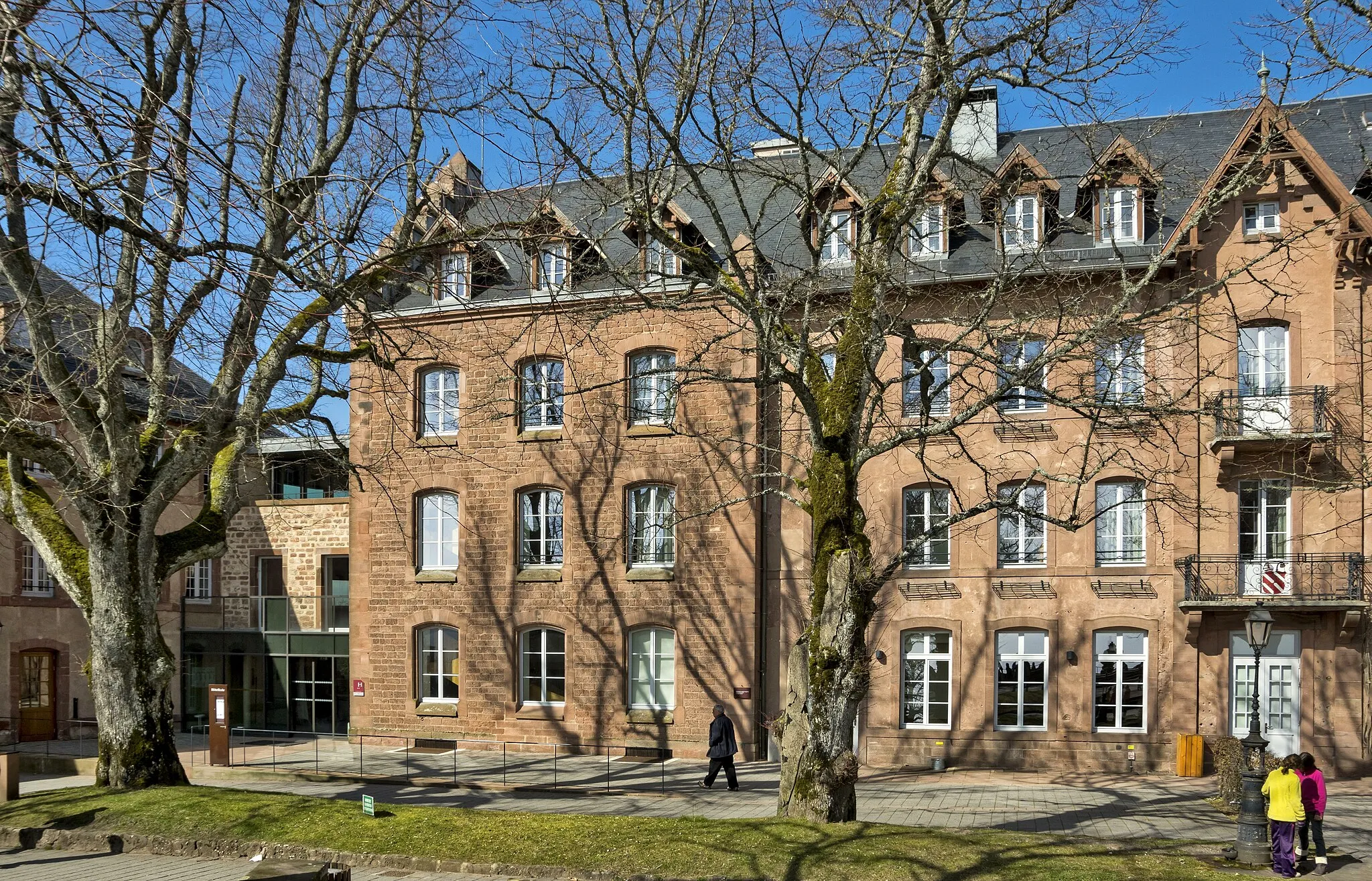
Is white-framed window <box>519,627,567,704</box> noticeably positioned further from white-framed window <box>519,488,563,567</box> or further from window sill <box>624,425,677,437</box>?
window sill <box>624,425,677,437</box>

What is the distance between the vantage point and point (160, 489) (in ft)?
53.3

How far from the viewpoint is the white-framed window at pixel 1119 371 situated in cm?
1236

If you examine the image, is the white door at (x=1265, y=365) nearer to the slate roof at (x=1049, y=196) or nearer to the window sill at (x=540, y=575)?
the slate roof at (x=1049, y=196)

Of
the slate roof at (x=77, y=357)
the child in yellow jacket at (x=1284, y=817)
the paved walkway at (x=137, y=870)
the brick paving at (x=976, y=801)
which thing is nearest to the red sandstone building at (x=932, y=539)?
the brick paving at (x=976, y=801)

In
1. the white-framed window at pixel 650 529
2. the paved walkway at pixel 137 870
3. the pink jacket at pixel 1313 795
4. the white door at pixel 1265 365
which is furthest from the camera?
the white-framed window at pixel 650 529

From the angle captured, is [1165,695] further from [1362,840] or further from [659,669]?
[659,669]

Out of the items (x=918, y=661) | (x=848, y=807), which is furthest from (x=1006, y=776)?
(x=848, y=807)

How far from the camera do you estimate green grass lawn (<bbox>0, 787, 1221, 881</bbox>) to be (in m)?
11.8


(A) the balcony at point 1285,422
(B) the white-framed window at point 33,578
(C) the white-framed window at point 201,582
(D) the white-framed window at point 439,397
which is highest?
(D) the white-framed window at point 439,397

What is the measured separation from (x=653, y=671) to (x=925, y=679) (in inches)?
225

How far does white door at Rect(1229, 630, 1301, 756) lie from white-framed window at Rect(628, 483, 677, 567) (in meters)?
11.3

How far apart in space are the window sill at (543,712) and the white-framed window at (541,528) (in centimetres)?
310

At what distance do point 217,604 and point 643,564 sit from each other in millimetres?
15172

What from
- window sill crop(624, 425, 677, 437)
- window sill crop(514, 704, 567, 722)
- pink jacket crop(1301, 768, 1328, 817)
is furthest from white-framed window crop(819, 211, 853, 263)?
pink jacket crop(1301, 768, 1328, 817)
